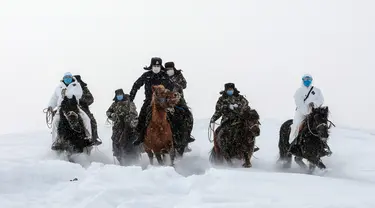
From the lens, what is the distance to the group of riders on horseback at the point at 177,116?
41.3ft

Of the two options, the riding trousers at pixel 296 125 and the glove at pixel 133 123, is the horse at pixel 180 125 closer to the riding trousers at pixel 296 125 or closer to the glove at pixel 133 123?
the glove at pixel 133 123

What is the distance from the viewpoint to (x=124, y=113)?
1369 centimetres

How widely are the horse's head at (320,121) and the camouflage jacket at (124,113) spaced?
164 inches

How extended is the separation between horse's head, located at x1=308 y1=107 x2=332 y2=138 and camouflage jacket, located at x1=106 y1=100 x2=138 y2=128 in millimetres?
4158

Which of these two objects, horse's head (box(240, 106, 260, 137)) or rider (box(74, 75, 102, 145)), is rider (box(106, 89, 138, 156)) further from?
horse's head (box(240, 106, 260, 137))

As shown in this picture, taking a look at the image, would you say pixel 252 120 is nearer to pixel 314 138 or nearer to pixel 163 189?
pixel 314 138

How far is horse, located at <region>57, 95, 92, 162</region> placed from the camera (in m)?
12.9

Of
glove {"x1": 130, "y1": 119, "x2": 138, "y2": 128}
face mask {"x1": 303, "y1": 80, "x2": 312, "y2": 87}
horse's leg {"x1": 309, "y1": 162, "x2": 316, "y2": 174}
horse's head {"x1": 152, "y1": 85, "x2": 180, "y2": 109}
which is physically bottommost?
horse's leg {"x1": 309, "y1": 162, "x2": 316, "y2": 174}

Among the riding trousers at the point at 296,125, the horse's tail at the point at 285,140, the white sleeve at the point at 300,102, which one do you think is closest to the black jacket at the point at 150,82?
the horse's tail at the point at 285,140

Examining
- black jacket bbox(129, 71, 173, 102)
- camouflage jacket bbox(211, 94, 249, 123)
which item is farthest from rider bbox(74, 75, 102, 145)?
camouflage jacket bbox(211, 94, 249, 123)

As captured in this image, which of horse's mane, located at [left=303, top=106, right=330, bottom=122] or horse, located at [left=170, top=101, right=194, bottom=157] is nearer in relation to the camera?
horse's mane, located at [left=303, top=106, right=330, bottom=122]

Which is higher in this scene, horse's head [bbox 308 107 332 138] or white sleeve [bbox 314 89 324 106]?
white sleeve [bbox 314 89 324 106]
